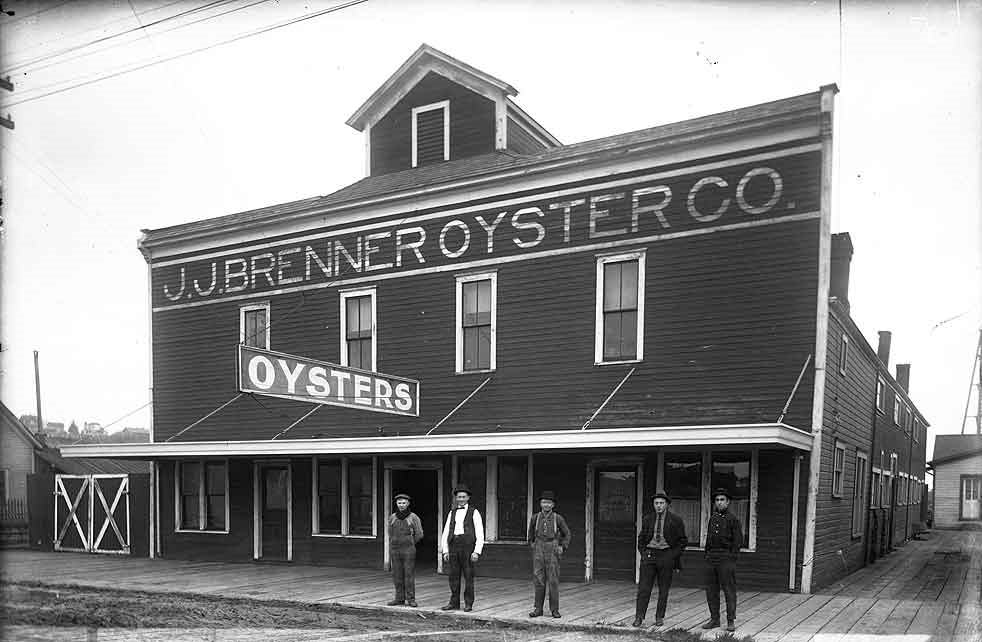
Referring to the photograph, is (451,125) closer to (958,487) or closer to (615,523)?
(615,523)

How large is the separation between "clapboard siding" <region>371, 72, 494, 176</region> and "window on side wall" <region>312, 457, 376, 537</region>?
666 centimetres

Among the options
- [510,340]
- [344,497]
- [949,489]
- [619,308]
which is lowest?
[949,489]

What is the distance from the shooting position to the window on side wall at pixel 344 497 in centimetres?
1673

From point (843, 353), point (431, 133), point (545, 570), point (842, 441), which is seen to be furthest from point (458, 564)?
point (431, 133)

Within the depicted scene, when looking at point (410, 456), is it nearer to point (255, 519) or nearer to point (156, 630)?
point (255, 519)

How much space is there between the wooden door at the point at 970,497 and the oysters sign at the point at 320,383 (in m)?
33.0

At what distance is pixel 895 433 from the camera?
78.6ft

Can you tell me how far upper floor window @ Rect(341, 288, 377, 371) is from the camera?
17328 mm

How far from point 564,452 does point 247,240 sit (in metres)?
8.92

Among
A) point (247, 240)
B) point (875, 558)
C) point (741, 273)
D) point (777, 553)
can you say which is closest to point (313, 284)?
point (247, 240)

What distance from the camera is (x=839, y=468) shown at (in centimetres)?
1502

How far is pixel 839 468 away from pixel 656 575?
19.4ft

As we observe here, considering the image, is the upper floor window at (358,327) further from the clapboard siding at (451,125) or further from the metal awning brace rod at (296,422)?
the clapboard siding at (451,125)

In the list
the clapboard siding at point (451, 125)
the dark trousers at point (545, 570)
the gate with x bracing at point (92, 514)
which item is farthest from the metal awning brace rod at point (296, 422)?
the dark trousers at point (545, 570)
